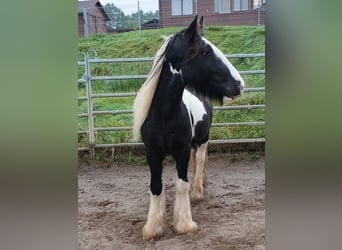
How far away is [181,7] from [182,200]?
2.34 ft

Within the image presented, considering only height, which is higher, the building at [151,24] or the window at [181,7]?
the window at [181,7]

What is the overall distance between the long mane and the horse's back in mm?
132

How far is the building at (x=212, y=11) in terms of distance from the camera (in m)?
1.33

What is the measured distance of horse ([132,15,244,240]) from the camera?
134 cm

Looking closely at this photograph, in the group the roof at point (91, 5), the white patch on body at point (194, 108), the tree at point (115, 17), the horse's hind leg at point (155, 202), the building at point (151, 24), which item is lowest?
the horse's hind leg at point (155, 202)

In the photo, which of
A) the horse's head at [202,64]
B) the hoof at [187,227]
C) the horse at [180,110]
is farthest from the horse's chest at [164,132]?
the hoof at [187,227]

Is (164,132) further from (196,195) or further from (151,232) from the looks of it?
(151,232)

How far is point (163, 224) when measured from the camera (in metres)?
1.42

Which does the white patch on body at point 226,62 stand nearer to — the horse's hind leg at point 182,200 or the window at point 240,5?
the window at point 240,5

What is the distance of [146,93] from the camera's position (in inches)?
54.4
